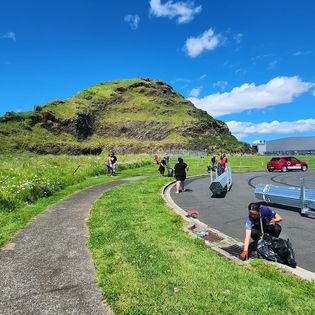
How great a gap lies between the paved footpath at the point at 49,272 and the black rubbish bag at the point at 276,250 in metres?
3.37

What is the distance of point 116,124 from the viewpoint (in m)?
140

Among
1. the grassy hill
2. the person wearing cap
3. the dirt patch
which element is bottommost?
the dirt patch

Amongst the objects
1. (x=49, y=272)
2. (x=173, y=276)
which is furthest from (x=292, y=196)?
(x=49, y=272)

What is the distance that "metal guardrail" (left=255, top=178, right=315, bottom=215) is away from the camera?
12.2m

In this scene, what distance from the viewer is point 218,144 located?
129250 mm

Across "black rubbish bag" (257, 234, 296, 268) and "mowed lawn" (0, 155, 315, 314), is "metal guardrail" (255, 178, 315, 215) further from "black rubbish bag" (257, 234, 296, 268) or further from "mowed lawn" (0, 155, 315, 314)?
"black rubbish bag" (257, 234, 296, 268)

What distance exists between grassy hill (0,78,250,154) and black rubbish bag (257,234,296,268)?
7621 cm

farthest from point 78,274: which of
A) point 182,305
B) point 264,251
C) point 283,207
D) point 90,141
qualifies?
point 90,141

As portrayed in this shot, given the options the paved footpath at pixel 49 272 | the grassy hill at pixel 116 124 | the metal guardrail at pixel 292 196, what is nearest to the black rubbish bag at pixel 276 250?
the paved footpath at pixel 49 272

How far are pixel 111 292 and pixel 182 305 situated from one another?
1.21 m

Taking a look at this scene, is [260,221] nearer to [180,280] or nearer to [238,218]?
[180,280]

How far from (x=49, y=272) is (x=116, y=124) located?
13459 cm

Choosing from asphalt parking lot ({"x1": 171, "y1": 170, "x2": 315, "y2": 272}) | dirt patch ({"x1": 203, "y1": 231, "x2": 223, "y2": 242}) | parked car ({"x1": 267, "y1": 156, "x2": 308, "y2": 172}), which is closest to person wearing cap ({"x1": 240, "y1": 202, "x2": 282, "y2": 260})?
asphalt parking lot ({"x1": 171, "y1": 170, "x2": 315, "y2": 272})

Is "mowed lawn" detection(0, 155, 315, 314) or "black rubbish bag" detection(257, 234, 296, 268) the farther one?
"black rubbish bag" detection(257, 234, 296, 268)
